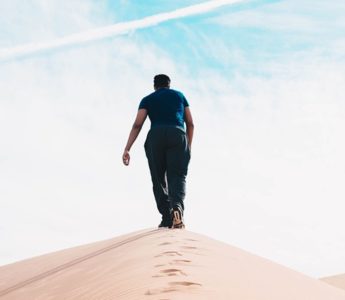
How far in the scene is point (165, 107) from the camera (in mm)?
6086

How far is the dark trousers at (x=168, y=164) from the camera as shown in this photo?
19.7 ft

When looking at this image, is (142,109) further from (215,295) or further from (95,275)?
(215,295)

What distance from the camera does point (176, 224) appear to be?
5.66m

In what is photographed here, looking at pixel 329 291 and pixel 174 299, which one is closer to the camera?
pixel 174 299

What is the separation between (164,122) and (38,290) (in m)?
2.62

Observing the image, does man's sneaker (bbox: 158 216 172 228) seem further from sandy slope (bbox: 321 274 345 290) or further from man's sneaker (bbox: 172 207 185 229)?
sandy slope (bbox: 321 274 345 290)

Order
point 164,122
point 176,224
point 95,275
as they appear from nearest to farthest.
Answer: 1. point 95,275
2. point 176,224
3. point 164,122

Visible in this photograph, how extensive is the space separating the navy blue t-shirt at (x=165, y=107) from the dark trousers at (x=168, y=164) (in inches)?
3.4

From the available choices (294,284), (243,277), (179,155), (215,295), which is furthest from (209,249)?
(179,155)

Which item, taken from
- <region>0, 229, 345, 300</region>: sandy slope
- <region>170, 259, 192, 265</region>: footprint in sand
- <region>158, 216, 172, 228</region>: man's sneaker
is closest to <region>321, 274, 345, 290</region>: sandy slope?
<region>158, 216, 172, 228</region>: man's sneaker

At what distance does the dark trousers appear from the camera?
6004 millimetres

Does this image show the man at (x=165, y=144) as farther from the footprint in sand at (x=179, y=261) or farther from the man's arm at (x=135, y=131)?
the footprint in sand at (x=179, y=261)

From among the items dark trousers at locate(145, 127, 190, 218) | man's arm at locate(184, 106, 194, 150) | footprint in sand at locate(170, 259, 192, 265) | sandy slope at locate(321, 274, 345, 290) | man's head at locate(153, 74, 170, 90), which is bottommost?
sandy slope at locate(321, 274, 345, 290)

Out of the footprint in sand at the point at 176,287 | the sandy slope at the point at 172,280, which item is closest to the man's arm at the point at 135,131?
the sandy slope at the point at 172,280
